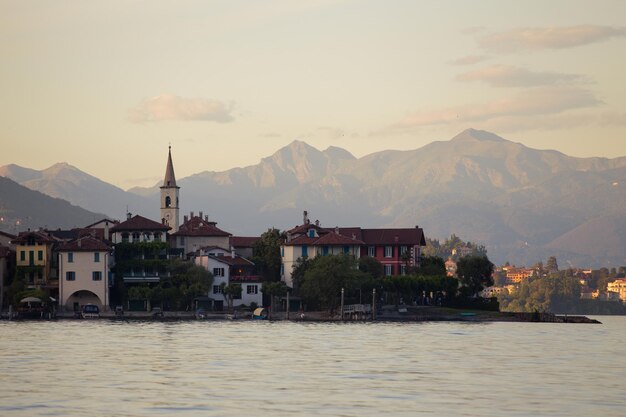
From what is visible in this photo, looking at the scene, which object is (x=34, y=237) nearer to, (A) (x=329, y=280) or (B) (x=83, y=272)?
(B) (x=83, y=272)

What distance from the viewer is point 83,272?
143250 millimetres

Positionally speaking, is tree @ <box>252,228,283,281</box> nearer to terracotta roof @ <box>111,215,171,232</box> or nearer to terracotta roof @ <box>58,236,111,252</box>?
terracotta roof @ <box>111,215,171,232</box>

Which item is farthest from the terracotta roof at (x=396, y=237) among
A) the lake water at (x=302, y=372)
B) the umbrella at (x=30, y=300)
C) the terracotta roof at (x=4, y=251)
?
the lake water at (x=302, y=372)

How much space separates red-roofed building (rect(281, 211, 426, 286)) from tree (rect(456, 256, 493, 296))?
6.04 metres

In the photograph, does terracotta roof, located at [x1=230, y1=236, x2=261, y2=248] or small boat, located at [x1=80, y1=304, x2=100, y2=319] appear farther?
terracotta roof, located at [x1=230, y1=236, x2=261, y2=248]

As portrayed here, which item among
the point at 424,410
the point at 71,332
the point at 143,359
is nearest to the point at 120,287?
the point at 71,332

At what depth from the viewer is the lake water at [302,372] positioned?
5784 cm

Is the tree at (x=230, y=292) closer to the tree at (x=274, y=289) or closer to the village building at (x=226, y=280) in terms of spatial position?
the village building at (x=226, y=280)

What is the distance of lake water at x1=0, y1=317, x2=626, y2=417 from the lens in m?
57.8

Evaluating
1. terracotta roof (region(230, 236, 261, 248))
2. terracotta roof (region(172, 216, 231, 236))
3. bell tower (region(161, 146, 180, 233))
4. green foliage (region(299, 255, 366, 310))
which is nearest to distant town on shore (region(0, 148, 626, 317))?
green foliage (region(299, 255, 366, 310))

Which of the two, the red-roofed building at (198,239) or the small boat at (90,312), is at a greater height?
the red-roofed building at (198,239)

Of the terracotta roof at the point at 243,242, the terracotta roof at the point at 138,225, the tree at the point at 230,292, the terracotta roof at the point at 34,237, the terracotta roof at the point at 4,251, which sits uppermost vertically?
the terracotta roof at the point at 138,225

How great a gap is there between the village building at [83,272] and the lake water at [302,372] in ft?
81.5

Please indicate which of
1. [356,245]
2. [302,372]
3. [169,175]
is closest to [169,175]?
[169,175]
